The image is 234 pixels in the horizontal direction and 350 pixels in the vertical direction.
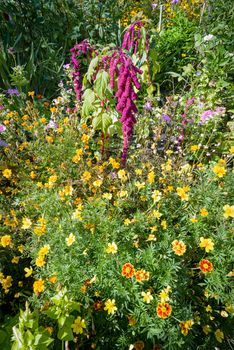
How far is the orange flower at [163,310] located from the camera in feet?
4.86

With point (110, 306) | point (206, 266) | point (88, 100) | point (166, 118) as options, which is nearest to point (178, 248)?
point (206, 266)

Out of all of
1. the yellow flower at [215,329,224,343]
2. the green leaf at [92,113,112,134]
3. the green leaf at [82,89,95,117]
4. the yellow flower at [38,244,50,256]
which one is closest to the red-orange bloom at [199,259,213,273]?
the yellow flower at [215,329,224,343]

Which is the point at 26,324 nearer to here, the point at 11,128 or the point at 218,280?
the point at 218,280

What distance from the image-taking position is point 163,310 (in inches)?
58.8

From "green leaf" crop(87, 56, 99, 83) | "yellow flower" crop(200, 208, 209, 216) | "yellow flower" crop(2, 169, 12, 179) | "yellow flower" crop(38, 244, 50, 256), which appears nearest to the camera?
"yellow flower" crop(38, 244, 50, 256)

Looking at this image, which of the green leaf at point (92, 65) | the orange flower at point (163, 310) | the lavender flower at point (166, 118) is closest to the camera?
the orange flower at point (163, 310)

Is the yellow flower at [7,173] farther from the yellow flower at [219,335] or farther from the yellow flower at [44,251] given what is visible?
the yellow flower at [219,335]

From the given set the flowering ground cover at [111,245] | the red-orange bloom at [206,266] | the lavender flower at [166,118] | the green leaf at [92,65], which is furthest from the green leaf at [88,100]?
the red-orange bloom at [206,266]

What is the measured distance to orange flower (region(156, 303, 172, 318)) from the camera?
148 cm

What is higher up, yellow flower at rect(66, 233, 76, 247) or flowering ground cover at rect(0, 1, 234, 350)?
yellow flower at rect(66, 233, 76, 247)

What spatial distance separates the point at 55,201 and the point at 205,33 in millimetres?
3168

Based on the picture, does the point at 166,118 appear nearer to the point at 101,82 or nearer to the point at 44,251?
the point at 101,82

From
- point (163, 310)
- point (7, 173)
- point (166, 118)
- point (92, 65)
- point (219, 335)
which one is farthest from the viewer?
point (166, 118)

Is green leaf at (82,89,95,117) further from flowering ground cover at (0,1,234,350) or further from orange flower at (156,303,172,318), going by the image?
orange flower at (156,303,172,318)
